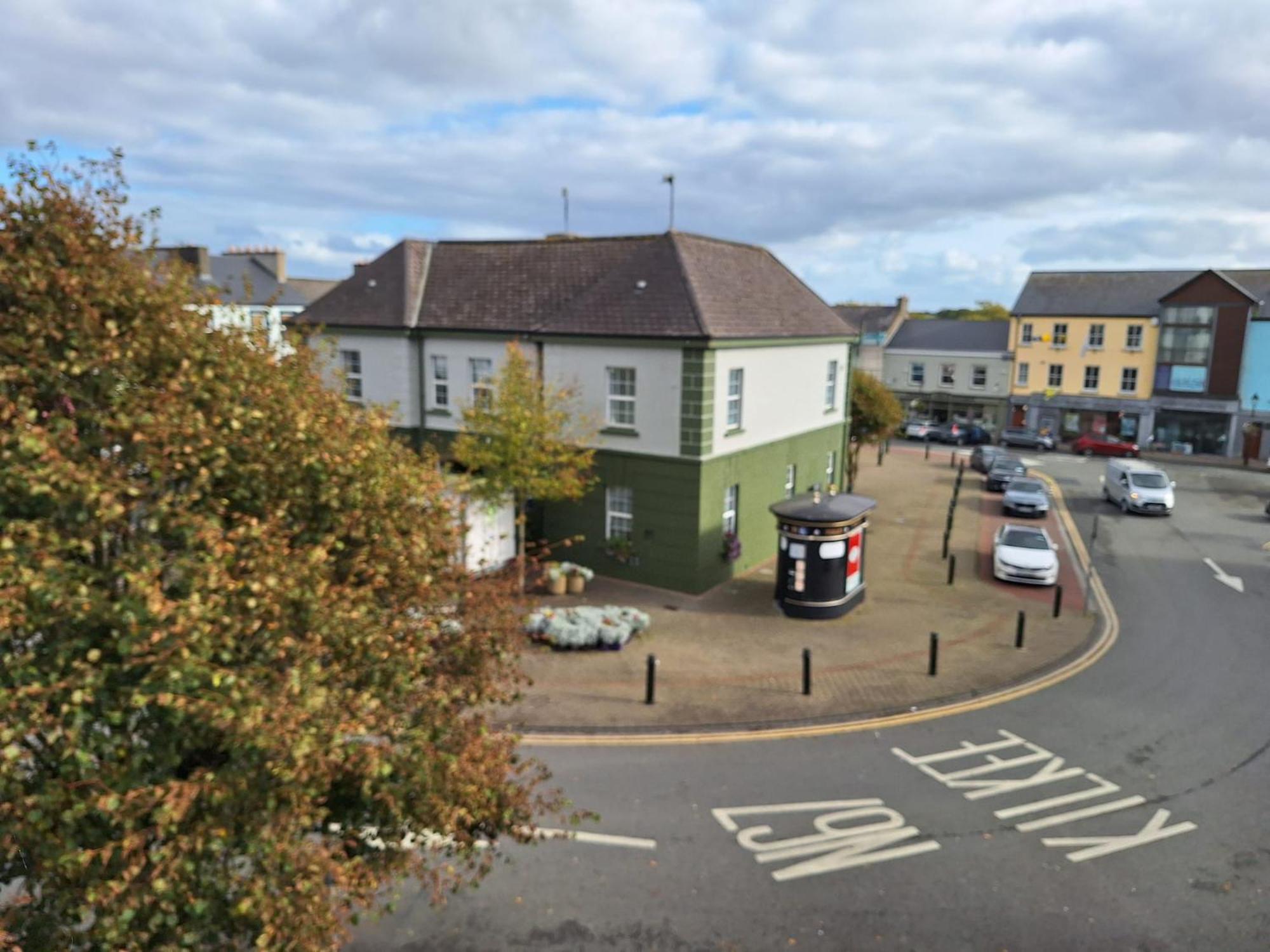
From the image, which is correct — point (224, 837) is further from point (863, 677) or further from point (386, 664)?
point (863, 677)

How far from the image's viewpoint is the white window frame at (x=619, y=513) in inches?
856

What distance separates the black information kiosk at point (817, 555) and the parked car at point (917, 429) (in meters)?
39.4

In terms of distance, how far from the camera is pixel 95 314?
5320 mm

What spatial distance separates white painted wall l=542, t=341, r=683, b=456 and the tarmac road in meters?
9.19

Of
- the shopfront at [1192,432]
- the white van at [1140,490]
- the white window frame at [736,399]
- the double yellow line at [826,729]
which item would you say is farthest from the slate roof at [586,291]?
the shopfront at [1192,432]

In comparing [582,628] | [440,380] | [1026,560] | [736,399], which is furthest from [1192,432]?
[582,628]

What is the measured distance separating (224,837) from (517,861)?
240 inches

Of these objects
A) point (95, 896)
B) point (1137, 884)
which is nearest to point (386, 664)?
point (95, 896)

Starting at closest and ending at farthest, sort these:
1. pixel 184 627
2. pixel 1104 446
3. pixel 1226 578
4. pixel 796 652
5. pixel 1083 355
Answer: pixel 184 627, pixel 796 652, pixel 1226 578, pixel 1104 446, pixel 1083 355

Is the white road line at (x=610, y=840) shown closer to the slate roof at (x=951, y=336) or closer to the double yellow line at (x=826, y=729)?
the double yellow line at (x=826, y=729)

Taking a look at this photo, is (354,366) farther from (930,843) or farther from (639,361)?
(930,843)

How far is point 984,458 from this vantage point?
43.0m

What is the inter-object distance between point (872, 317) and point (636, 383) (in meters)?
52.0

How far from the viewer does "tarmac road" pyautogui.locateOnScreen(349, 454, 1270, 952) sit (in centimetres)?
915
